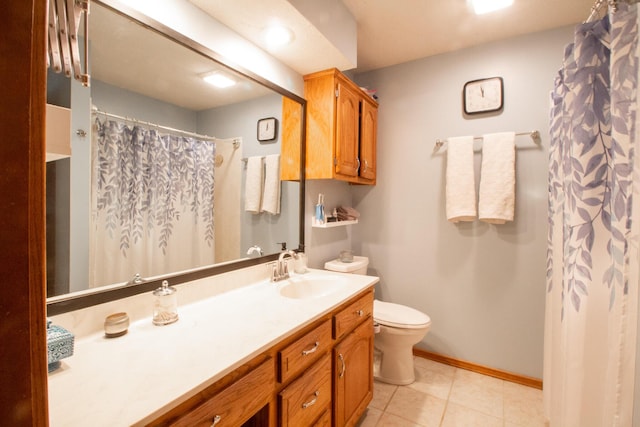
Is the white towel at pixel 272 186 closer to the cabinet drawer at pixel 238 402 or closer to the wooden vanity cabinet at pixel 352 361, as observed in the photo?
the wooden vanity cabinet at pixel 352 361

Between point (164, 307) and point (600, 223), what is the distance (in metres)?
1.62

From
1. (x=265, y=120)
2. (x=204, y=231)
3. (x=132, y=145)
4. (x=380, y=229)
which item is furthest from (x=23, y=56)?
(x=380, y=229)

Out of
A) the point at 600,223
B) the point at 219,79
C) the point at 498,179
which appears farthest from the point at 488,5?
the point at 219,79

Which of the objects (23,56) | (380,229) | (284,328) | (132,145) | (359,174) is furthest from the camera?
(380,229)

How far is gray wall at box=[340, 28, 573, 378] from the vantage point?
207 centimetres

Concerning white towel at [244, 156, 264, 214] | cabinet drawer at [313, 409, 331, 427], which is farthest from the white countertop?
white towel at [244, 156, 264, 214]

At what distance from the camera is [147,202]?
121cm

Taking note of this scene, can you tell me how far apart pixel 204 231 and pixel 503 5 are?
215cm

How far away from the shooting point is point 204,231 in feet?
4.72

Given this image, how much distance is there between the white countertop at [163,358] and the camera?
2.06 ft

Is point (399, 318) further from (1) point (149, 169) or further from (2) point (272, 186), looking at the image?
(1) point (149, 169)

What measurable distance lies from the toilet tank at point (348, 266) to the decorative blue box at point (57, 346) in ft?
5.33

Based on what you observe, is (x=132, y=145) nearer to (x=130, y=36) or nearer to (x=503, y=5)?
(x=130, y=36)

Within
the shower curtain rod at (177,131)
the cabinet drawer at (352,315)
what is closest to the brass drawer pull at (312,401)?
the cabinet drawer at (352,315)
